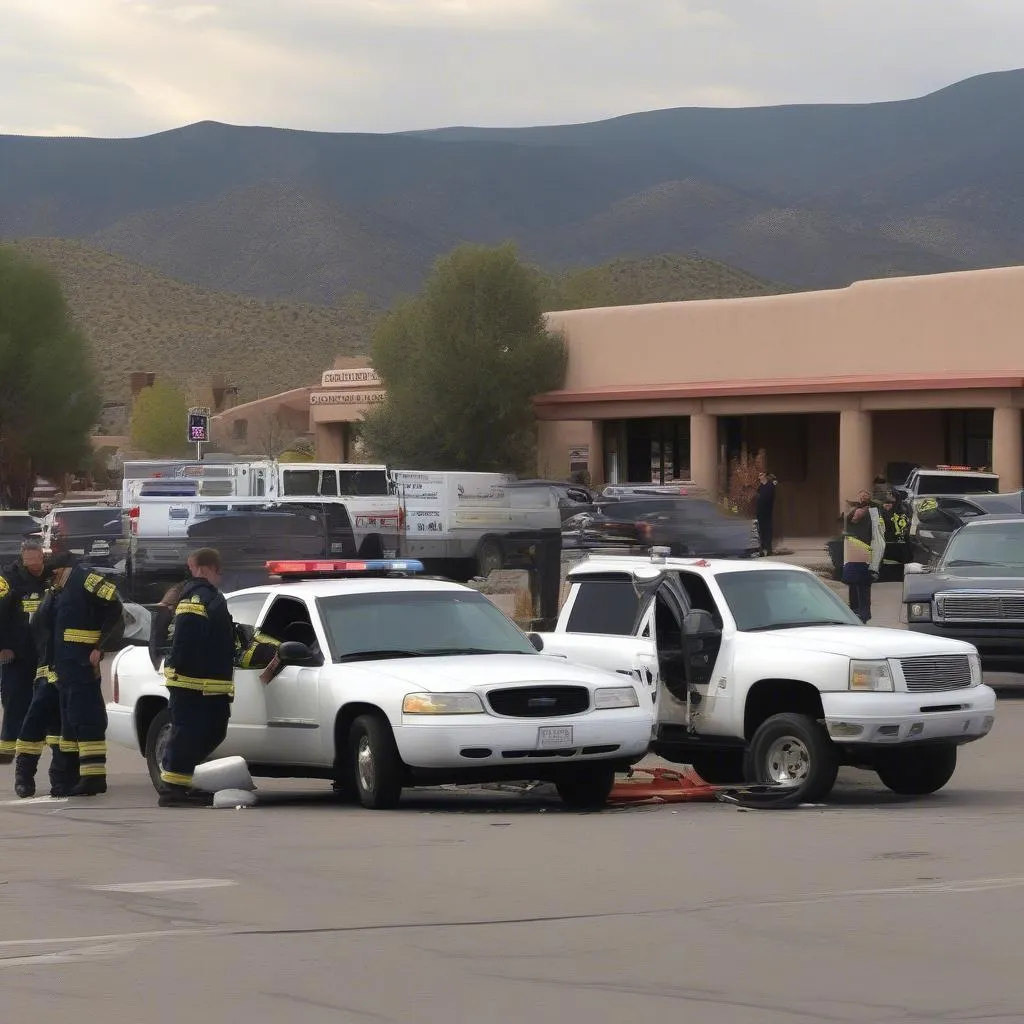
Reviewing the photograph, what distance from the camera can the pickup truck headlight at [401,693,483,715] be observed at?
11711 millimetres

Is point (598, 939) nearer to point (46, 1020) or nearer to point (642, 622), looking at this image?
point (46, 1020)

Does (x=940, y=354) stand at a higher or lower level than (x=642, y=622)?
higher

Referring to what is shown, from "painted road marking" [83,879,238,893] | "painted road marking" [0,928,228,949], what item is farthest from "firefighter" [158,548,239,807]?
"painted road marking" [0,928,228,949]

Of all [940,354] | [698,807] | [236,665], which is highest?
[940,354]

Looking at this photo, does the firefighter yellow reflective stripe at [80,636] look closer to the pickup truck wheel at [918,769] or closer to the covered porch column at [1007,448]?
the pickup truck wheel at [918,769]

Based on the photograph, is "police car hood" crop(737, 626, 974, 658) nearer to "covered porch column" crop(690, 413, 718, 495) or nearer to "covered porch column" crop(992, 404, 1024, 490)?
"covered porch column" crop(992, 404, 1024, 490)

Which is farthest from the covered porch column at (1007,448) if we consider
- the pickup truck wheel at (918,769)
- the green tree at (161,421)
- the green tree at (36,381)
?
the green tree at (161,421)

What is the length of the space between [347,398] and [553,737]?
2108 inches

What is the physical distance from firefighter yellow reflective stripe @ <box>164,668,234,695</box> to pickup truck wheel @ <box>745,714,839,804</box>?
139 inches

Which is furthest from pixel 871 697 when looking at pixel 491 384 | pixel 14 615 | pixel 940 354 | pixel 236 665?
pixel 491 384

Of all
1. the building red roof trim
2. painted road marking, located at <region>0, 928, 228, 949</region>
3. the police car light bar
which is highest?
the building red roof trim

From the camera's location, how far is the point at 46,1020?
6414 mm

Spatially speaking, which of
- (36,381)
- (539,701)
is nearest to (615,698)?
(539,701)

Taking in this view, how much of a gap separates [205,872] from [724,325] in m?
41.1
